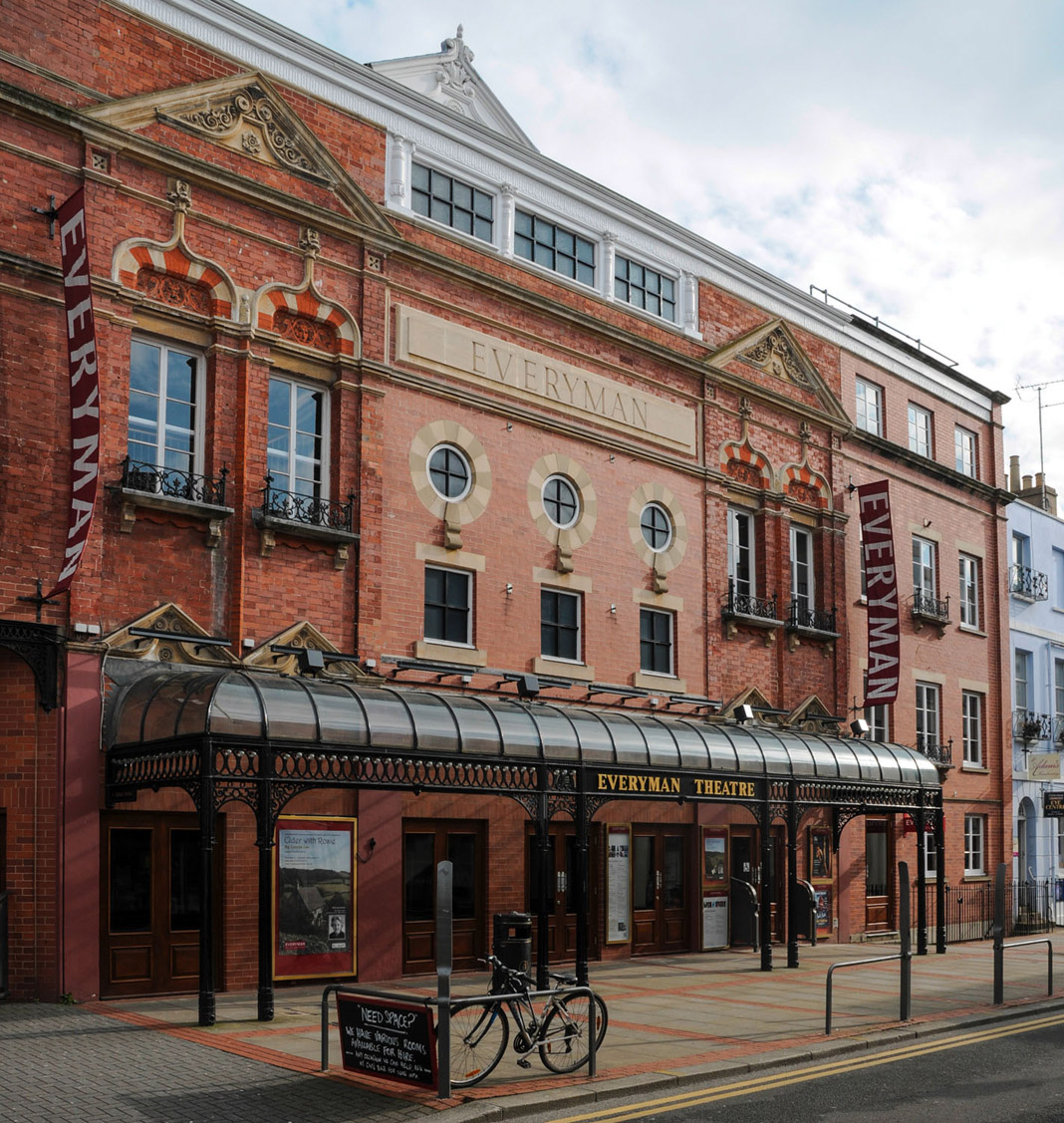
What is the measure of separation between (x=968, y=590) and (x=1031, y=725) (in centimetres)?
378

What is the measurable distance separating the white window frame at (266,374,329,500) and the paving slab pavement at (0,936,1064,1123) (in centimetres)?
682

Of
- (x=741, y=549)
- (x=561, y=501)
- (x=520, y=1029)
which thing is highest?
(x=561, y=501)

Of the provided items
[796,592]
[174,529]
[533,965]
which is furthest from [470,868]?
[796,592]

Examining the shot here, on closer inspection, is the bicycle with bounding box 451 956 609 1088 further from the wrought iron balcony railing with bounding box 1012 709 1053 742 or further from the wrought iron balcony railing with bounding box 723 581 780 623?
the wrought iron balcony railing with bounding box 1012 709 1053 742

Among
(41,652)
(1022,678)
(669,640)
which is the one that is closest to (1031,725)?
(1022,678)

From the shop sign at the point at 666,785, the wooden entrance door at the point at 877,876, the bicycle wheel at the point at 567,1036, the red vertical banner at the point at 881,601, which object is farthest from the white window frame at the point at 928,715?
the bicycle wheel at the point at 567,1036

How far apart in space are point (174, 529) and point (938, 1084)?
36.2 ft

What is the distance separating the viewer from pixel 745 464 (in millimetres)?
26547

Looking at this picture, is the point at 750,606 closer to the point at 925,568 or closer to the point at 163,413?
the point at 925,568

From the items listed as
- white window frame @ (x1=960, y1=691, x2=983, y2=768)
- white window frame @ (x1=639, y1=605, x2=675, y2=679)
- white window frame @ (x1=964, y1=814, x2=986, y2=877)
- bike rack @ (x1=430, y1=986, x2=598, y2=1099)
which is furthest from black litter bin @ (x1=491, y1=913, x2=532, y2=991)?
white window frame @ (x1=960, y1=691, x2=983, y2=768)

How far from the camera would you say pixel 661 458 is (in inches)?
960

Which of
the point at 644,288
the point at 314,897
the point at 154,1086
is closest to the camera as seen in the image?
the point at 154,1086

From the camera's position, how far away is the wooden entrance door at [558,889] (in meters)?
21.2

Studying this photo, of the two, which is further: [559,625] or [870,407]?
[870,407]
